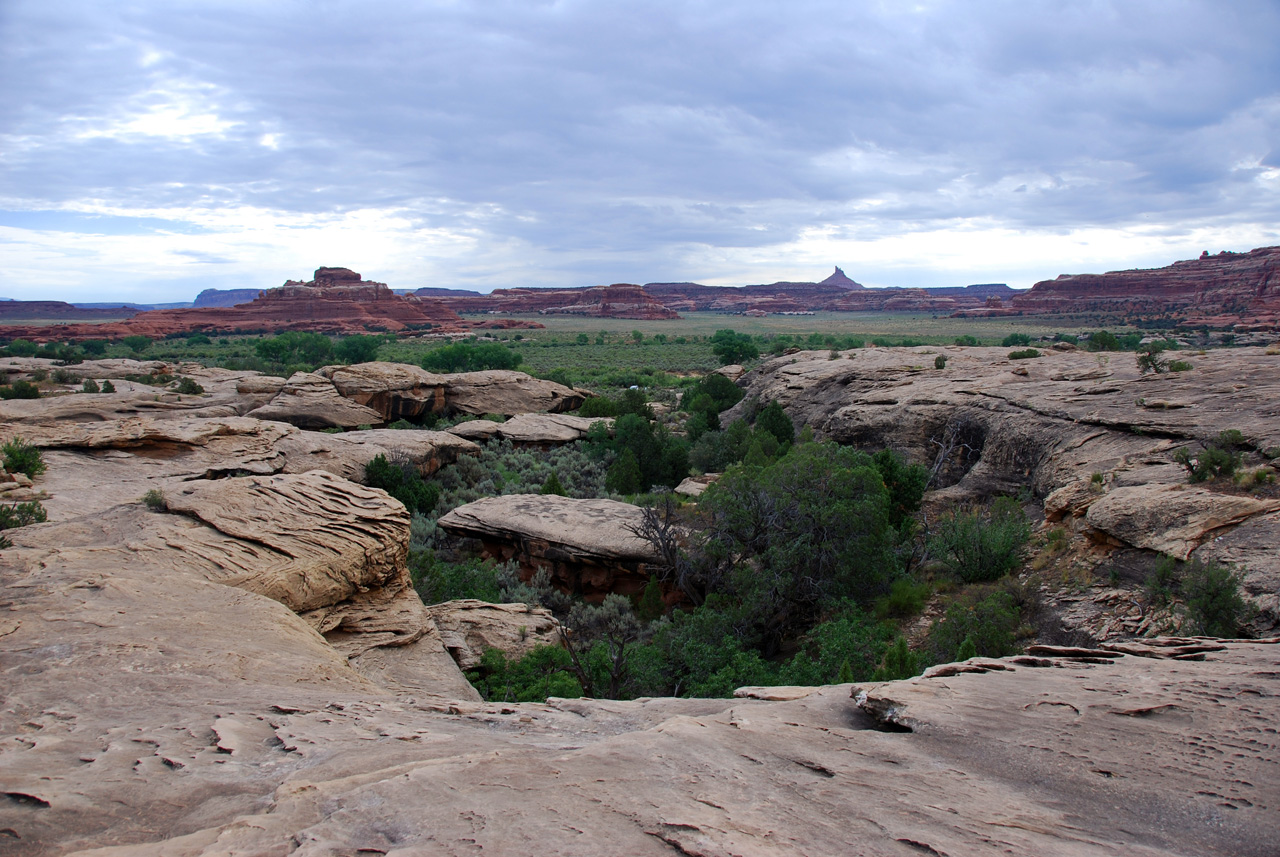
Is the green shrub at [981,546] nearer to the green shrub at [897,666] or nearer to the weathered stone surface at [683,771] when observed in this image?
the green shrub at [897,666]

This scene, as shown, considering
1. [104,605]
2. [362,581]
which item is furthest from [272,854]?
[362,581]

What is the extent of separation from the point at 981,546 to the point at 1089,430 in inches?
217

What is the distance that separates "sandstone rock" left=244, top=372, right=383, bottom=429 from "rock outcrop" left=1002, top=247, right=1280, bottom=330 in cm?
8360

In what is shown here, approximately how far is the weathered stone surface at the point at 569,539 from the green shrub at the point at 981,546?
5273 millimetres

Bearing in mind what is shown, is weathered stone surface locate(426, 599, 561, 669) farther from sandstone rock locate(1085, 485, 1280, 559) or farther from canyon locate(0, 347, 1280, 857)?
sandstone rock locate(1085, 485, 1280, 559)

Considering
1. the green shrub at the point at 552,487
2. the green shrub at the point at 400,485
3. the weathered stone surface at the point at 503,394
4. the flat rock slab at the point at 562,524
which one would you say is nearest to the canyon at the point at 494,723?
the flat rock slab at the point at 562,524

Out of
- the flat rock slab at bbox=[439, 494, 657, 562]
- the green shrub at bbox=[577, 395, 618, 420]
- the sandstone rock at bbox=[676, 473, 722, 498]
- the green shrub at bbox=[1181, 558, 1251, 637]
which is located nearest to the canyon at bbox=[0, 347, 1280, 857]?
the green shrub at bbox=[1181, 558, 1251, 637]

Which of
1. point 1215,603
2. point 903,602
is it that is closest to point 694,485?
point 903,602

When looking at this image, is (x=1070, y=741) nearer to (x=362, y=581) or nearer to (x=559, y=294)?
(x=362, y=581)

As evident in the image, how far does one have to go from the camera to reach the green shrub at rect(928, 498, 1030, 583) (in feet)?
34.0

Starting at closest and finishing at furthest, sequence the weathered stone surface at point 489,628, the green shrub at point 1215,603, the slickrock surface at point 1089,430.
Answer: the green shrub at point 1215,603, the slickrock surface at point 1089,430, the weathered stone surface at point 489,628

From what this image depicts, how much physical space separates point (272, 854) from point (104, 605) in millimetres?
4633

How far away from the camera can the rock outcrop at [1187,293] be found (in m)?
82.0

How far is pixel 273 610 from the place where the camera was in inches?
257
